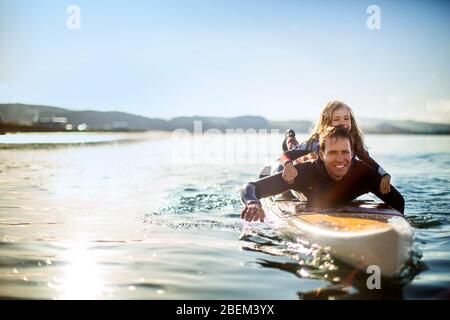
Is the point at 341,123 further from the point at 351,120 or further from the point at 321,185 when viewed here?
the point at 321,185

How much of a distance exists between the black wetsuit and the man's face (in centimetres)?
9

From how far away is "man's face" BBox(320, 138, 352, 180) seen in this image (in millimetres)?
5785

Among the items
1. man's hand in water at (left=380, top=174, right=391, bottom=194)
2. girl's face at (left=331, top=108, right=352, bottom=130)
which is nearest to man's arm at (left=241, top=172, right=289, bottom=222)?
man's hand in water at (left=380, top=174, right=391, bottom=194)

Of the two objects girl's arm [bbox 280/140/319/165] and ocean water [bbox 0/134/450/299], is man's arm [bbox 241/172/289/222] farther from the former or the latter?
girl's arm [bbox 280/140/319/165]

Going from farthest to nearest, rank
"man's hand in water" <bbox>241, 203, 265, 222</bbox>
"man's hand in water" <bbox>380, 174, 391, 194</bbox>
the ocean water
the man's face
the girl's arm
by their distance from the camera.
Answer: the girl's arm < "man's hand in water" <bbox>380, 174, 391, 194</bbox> < the man's face < "man's hand in water" <bbox>241, 203, 265, 222</bbox> < the ocean water

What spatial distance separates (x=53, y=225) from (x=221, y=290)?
11.6ft

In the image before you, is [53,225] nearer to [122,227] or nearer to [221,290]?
[122,227]

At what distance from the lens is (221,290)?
4.46 meters

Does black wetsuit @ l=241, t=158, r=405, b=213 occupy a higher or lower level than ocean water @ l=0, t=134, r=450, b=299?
higher

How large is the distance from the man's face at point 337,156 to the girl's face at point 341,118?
98 centimetres

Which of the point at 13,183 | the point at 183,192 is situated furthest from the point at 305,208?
the point at 13,183

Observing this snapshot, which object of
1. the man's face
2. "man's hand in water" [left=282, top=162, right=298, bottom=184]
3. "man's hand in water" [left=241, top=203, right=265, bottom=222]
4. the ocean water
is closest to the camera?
the ocean water

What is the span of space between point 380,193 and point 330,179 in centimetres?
75

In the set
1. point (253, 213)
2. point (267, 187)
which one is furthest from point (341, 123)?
point (253, 213)
